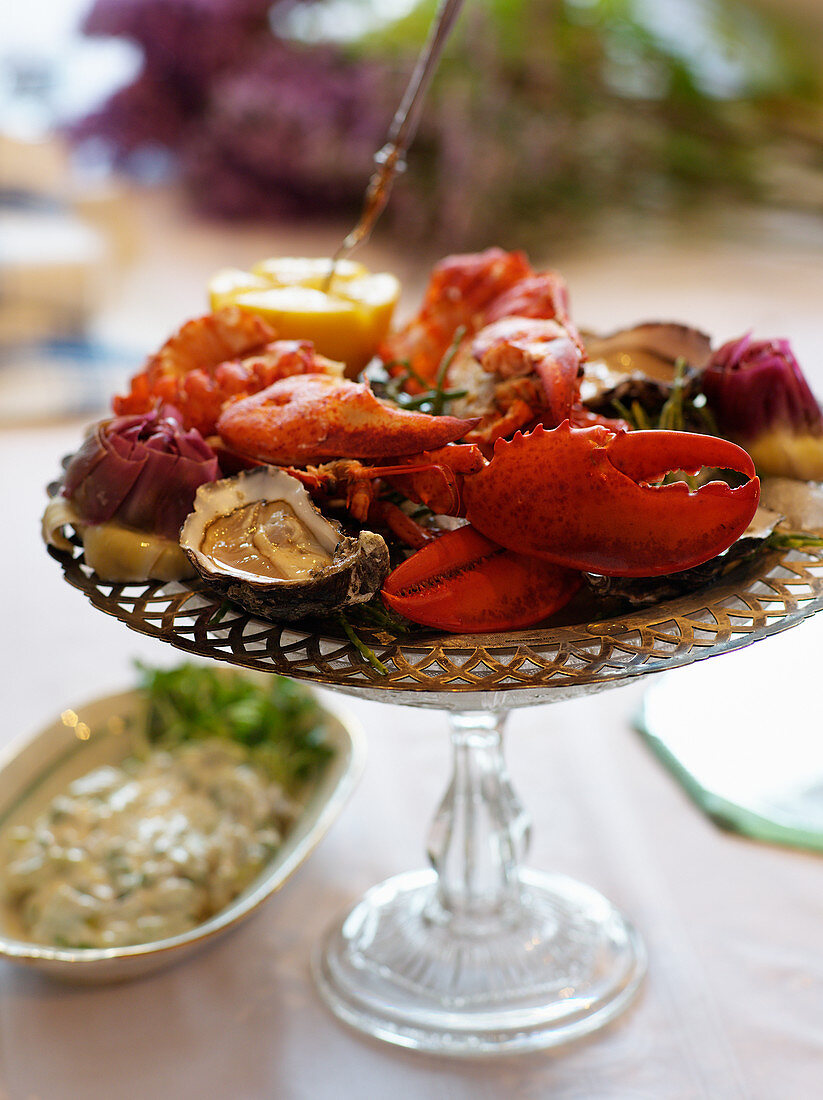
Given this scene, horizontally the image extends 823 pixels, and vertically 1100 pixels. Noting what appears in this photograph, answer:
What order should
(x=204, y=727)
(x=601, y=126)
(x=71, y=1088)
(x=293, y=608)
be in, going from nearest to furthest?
1. (x=293, y=608)
2. (x=71, y=1088)
3. (x=204, y=727)
4. (x=601, y=126)

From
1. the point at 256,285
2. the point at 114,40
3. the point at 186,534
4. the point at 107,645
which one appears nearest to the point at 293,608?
the point at 186,534

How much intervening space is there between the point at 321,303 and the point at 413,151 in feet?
4.84

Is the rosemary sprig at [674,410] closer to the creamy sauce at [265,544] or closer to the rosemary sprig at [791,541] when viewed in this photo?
the rosemary sprig at [791,541]


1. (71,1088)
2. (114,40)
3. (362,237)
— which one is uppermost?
(114,40)

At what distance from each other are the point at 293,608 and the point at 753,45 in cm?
215

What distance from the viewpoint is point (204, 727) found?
0.83 metres

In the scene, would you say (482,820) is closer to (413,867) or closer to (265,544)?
(413,867)

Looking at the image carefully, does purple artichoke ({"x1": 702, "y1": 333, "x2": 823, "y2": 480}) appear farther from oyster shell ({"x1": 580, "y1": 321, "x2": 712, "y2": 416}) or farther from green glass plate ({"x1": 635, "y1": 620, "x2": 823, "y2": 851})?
green glass plate ({"x1": 635, "y1": 620, "x2": 823, "y2": 851})

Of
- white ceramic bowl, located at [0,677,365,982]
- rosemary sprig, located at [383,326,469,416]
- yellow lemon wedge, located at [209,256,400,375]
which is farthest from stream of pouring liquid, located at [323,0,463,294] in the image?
white ceramic bowl, located at [0,677,365,982]

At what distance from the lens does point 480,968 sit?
2.30 feet

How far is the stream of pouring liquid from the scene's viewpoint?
2.02ft

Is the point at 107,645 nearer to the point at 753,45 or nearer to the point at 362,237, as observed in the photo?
the point at 362,237

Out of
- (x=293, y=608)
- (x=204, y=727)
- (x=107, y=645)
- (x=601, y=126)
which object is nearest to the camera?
(x=293, y=608)

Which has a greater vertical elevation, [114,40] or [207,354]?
[114,40]
